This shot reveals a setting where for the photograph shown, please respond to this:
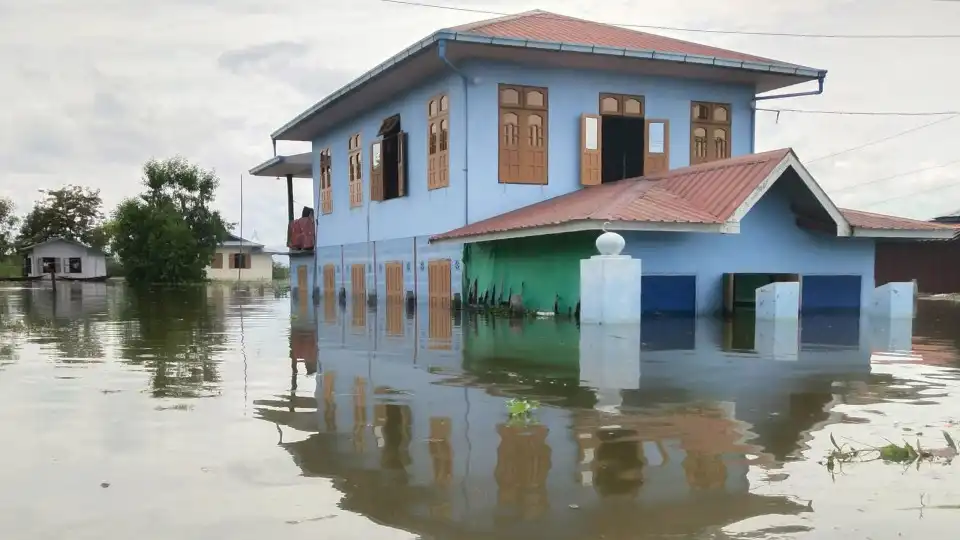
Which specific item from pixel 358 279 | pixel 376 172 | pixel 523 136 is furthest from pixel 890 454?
pixel 358 279

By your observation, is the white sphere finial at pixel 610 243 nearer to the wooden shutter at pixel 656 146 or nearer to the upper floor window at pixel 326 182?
the wooden shutter at pixel 656 146

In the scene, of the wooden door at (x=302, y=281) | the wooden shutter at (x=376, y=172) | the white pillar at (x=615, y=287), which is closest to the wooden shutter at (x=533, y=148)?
the wooden shutter at (x=376, y=172)

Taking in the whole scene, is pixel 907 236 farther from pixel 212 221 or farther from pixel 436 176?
pixel 212 221

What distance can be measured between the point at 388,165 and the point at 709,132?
904 centimetres

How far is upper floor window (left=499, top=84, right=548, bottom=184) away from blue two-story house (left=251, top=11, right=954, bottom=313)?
33 mm

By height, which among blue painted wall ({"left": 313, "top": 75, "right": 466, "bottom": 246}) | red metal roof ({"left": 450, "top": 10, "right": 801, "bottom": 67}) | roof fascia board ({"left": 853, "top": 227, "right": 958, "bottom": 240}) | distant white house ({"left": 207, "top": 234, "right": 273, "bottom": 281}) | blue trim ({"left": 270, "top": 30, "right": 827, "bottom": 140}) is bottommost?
distant white house ({"left": 207, "top": 234, "right": 273, "bottom": 281})

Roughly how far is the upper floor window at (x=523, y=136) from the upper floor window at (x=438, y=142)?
55.5 inches

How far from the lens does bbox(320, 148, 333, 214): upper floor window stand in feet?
102

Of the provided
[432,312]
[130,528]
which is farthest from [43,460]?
[432,312]

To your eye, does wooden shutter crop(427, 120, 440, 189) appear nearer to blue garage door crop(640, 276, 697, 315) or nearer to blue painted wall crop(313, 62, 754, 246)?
blue painted wall crop(313, 62, 754, 246)

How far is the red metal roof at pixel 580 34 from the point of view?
66.1 feet

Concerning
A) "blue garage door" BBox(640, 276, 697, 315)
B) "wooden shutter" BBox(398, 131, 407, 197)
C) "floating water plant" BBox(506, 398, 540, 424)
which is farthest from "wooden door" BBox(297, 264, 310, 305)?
"floating water plant" BBox(506, 398, 540, 424)

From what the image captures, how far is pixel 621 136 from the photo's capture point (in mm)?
21594

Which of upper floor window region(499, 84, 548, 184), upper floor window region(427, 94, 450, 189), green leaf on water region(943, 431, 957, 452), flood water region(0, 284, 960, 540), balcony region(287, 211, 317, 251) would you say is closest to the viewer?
flood water region(0, 284, 960, 540)
